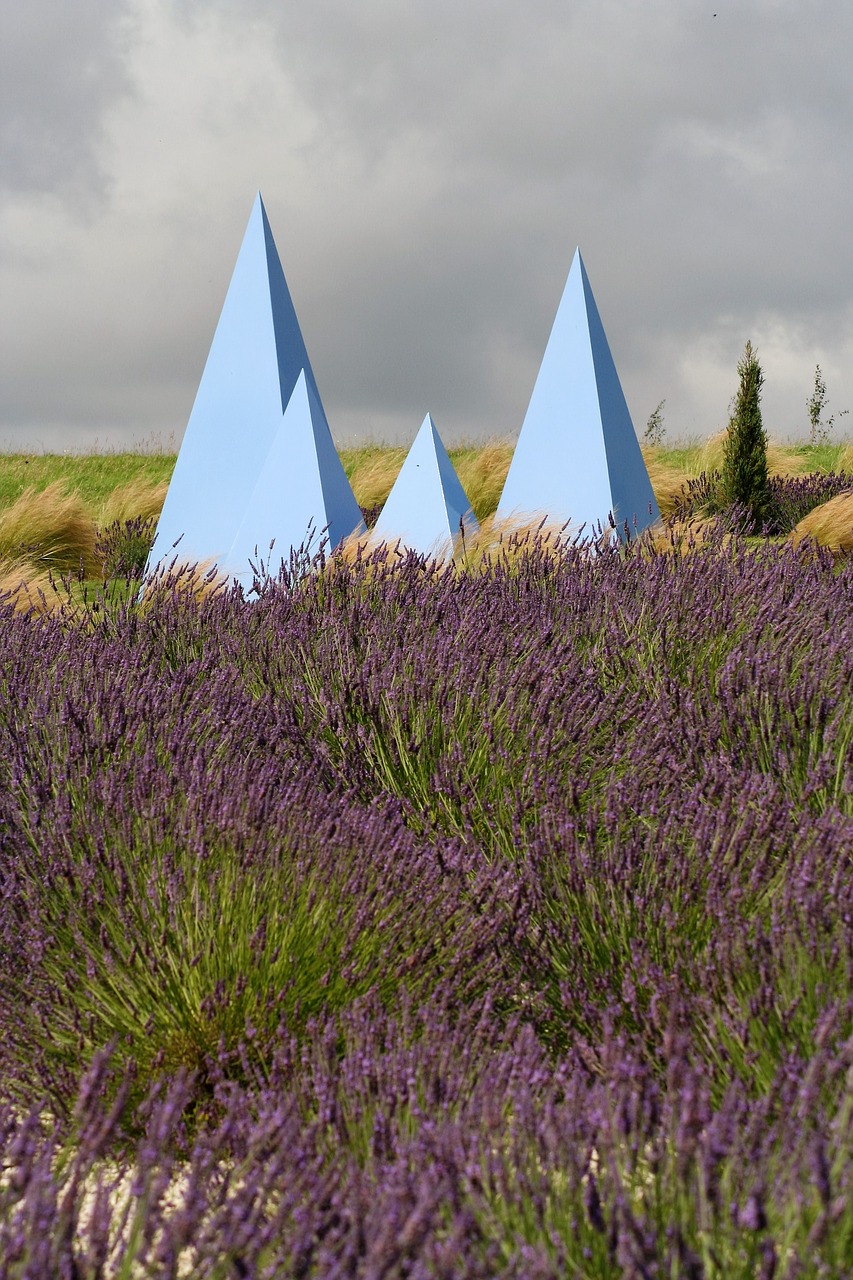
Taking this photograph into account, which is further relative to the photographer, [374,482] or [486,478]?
[374,482]

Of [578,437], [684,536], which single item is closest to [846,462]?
[578,437]

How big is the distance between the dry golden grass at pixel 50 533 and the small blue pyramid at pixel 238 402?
205 centimetres

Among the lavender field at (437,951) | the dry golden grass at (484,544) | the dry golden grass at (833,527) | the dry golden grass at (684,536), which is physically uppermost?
the dry golden grass at (833,527)

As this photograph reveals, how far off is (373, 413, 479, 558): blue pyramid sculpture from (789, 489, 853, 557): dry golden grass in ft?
8.30

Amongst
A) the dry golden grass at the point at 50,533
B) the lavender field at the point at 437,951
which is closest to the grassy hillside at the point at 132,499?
the dry golden grass at the point at 50,533

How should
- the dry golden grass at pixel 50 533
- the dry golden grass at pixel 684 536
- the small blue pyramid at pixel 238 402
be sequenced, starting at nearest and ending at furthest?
the dry golden grass at pixel 684 536, the small blue pyramid at pixel 238 402, the dry golden grass at pixel 50 533

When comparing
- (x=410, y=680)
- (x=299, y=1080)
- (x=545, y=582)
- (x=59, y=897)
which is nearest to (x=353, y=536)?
(x=545, y=582)

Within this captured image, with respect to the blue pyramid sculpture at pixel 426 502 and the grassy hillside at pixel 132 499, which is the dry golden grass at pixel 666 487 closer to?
the grassy hillside at pixel 132 499

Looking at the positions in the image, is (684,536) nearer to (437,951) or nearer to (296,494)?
(296,494)

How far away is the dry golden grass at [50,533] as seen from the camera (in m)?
9.91

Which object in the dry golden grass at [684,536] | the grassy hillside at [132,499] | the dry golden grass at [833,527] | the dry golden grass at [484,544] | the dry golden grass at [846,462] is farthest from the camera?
the dry golden grass at [846,462]

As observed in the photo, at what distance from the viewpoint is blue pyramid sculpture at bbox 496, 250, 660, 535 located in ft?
27.1

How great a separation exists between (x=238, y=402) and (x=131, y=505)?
11.6 feet

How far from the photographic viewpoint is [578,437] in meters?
8.44
